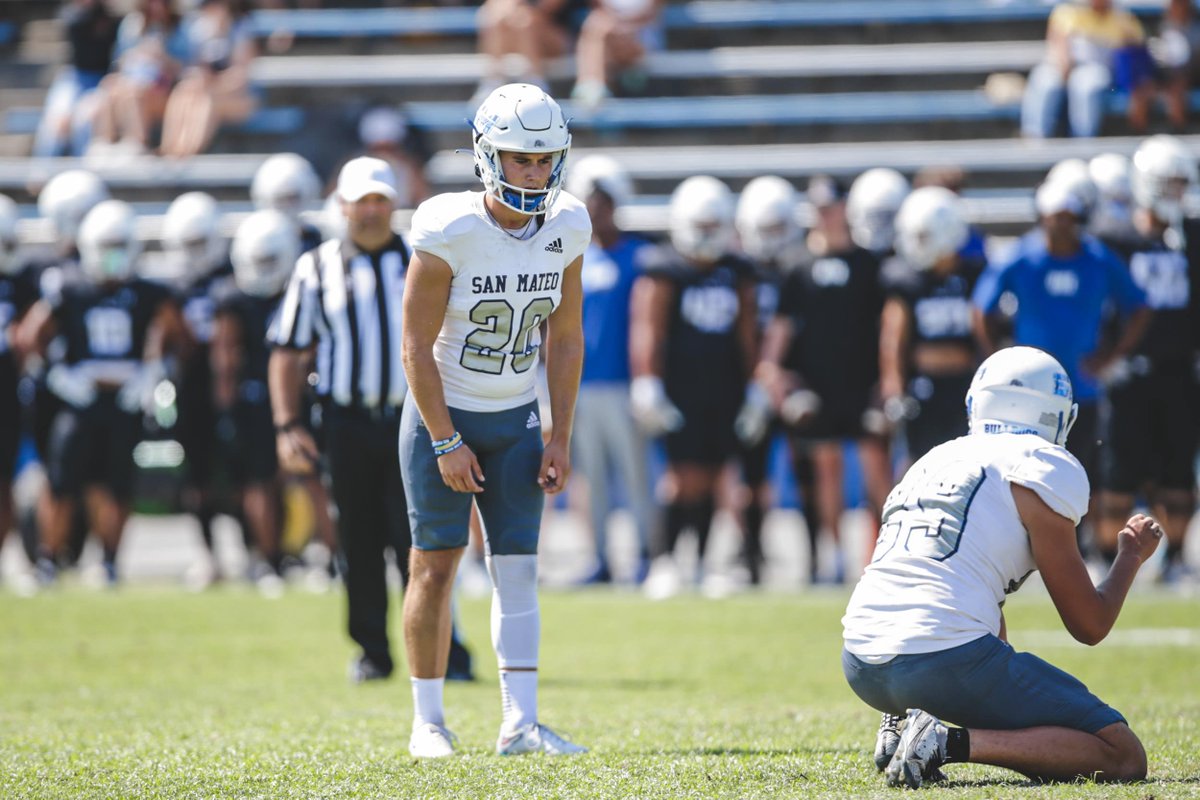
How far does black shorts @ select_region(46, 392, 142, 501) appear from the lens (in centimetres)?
1162

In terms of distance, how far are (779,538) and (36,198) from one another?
8698 mm

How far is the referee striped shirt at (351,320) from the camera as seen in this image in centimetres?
709

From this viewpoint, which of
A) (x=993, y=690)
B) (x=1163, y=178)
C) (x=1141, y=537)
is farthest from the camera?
(x=1163, y=178)

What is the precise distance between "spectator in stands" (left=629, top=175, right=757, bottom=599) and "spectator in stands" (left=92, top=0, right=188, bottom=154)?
8078 millimetres

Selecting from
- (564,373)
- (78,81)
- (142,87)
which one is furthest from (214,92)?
(564,373)

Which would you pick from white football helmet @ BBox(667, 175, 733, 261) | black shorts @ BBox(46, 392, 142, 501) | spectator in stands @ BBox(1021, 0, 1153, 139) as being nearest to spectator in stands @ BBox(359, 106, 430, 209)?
white football helmet @ BBox(667, 175, 733, 261)

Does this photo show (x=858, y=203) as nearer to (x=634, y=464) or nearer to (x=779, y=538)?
(x=634, y=464)

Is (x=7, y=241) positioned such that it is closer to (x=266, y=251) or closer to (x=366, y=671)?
(x=266, y=251)

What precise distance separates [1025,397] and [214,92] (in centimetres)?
1428

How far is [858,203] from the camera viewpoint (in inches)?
453

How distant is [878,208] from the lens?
11.4m

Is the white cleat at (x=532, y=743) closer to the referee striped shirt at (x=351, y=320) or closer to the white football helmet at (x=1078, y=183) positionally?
the referee striped shirt at (x=351, y=320)

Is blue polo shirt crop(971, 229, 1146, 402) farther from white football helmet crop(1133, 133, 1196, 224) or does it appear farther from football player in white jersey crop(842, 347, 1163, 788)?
football player in white jersey crop(842, 347, 1163, 788)

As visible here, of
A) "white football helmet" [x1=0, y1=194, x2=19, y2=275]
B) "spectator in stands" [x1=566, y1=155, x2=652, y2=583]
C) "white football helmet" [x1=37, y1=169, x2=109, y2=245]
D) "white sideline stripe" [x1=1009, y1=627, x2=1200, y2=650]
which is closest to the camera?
"white sideline stripe" [x1=1009, y1=627, x2=1200, y2=650]
